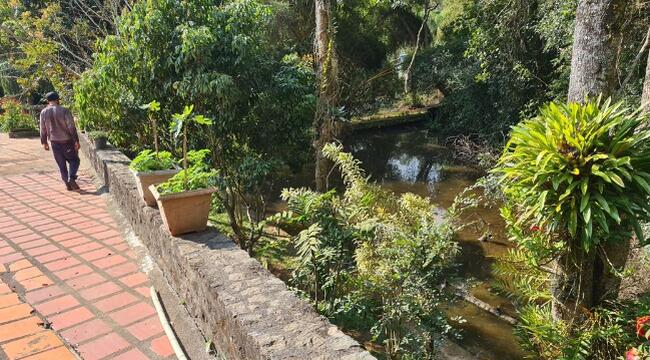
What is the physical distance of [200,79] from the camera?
197 inches

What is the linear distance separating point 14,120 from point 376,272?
42.0 feet

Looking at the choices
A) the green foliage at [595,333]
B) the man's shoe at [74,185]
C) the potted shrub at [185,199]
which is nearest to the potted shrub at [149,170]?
the potted shrub at [185,199]

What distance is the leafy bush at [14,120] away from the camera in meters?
12.6

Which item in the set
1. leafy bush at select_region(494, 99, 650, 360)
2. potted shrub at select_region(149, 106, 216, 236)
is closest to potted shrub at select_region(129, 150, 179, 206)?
potted shrub at select_region(149, 106, 216, 236)

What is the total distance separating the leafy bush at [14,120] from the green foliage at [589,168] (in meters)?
13.9

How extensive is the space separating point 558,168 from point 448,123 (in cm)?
1345

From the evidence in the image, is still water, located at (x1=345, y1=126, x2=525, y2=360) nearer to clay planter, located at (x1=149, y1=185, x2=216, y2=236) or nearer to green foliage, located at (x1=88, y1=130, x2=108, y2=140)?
clay planter, located at (x1=149, y1=185, x2=216, y2=236)

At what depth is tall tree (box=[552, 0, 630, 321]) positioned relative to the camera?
3.39m

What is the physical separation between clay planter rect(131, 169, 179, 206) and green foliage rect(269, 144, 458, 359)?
1.02 metres

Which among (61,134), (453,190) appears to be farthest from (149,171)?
(453,190)

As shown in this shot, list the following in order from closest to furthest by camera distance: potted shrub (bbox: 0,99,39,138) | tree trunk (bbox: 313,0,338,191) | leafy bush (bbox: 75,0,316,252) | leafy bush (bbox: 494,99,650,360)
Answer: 1. leafy bush (bbox: 494,99,650,360)
2. leafy bush (bbox: 75,0,316,252)
3. tree trunk (bbox: 313,0,338,191)
4. potted shrub (bbox: 0,99,39,138)

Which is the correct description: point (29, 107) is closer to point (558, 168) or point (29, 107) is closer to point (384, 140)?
point (384, 140)

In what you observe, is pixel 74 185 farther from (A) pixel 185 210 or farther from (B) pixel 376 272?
(B) pixel 376 272

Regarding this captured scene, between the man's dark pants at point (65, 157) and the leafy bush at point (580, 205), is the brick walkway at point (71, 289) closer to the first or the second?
the man's dark pants at point (65, 157)
